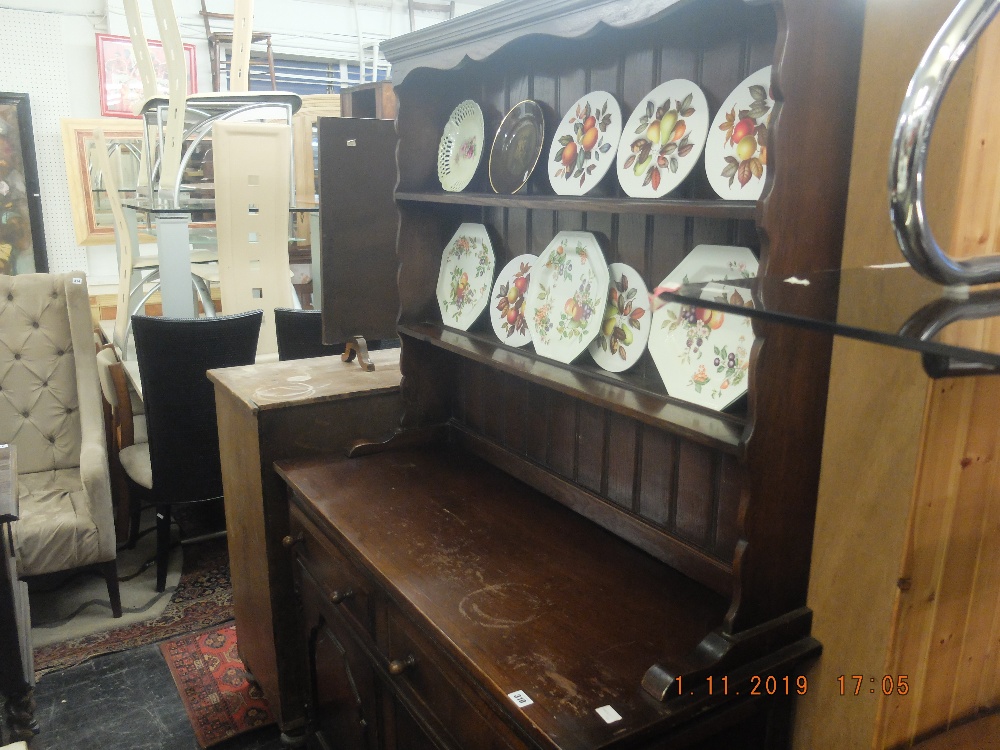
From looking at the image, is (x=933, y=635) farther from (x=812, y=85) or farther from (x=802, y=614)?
(x=812, y=85)

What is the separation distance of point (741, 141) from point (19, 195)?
499 centimetres

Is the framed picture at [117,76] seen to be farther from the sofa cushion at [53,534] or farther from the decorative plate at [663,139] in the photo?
the decorative plate at [663,139]

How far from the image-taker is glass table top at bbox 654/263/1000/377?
485 millimetres

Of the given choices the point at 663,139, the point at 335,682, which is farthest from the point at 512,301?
the point at 335,682

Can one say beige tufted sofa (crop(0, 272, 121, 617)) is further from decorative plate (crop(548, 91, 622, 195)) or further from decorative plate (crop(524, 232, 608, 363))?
decorative plate (crop(548, 91, 622, 195))

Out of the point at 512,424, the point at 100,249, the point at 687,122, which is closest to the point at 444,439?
the point at 512,424

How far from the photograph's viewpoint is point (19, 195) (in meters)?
4.87

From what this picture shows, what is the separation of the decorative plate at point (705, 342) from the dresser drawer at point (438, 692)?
0.56 meters

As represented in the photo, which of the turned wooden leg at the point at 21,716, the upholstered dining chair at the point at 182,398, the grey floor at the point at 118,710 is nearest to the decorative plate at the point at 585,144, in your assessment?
the upholstered dining chair at the point at 182,398

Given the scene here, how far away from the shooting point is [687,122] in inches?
50.3

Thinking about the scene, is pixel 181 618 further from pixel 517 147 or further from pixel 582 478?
pixel 517 147

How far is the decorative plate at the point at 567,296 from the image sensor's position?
→ 150 centimetres

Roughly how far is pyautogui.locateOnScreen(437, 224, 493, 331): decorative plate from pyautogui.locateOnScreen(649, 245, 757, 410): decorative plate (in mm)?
566

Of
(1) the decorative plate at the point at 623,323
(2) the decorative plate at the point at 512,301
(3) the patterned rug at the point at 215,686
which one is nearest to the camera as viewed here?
(1) the decorative plate at the point at 623,323
